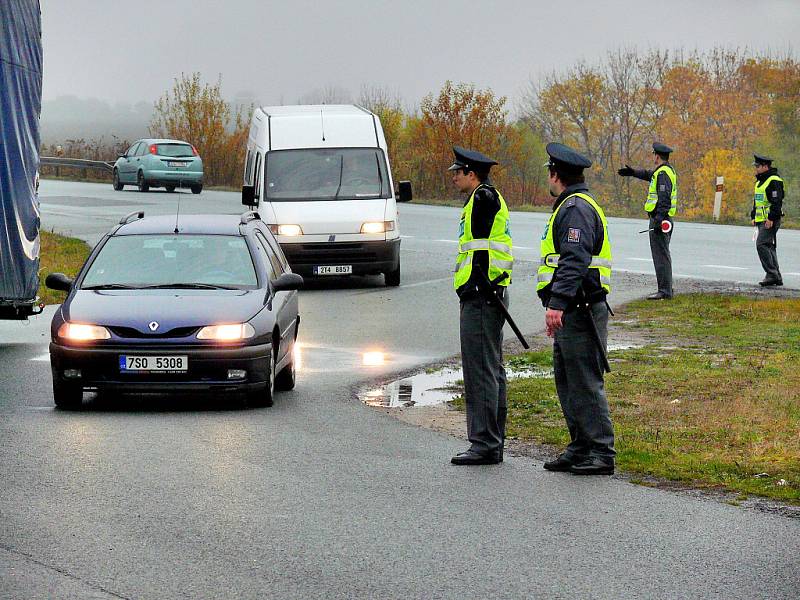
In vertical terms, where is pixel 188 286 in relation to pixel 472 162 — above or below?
below

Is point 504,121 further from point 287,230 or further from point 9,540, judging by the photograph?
point 9,540

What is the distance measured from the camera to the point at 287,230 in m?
21.9

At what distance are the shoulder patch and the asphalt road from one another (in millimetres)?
1409

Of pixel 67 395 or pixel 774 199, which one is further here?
pixel 774 199

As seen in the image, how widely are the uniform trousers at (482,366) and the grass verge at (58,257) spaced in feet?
39.8

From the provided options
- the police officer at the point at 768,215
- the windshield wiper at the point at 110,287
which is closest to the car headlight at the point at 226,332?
the windshield wiper at the point at 110,287

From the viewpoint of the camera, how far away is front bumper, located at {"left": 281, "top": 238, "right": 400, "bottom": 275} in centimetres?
2188

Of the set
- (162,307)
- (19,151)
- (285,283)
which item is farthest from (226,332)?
(19,151)

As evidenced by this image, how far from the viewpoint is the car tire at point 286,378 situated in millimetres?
12609

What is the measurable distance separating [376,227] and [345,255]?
0.62 m

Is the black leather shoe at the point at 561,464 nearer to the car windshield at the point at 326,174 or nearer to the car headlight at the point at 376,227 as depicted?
the car headlight at the point at 376,227

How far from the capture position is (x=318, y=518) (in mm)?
7570

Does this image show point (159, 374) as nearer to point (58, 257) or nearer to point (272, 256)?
point (272, 256)

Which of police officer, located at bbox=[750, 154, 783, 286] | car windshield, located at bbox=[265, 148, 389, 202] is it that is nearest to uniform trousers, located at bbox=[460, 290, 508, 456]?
car windshield, located at bbox=[265, 148, 389, 202]
